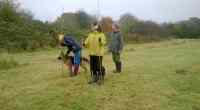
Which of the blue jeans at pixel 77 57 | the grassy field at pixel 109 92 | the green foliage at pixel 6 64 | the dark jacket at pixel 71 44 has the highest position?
the dark jacket at pixel 71 44

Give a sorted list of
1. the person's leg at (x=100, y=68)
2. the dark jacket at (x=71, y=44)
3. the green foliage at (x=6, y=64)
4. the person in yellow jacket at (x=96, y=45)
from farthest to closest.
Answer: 1. the green foliage at (x=6, y=64)
2. the dark jacket at (x=71, y=44)
3. the person's leg at (x=100, y=68)
4. the person in yellow jacket at (x=96, y=45)

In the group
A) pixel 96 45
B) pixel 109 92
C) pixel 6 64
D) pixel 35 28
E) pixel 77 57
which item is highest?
pixel 35 28

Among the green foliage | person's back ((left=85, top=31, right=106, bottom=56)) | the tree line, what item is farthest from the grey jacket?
the green foliage

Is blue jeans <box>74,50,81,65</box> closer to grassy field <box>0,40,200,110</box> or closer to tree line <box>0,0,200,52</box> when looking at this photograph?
grassy field <box>0,40,200,110</box>

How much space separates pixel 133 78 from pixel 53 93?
9.12ft

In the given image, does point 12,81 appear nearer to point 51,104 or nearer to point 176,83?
point 51,104

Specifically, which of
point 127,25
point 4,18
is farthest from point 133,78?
point 127,25

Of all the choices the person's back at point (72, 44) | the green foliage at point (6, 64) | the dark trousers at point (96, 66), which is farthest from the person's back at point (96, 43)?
the green foliage at point (6, 64)

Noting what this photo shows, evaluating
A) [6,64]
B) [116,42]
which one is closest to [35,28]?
[6,64]

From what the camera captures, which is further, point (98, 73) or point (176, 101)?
point (98, 73)

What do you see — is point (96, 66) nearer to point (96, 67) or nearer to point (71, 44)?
point (96, 67)

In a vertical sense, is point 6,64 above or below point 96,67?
below

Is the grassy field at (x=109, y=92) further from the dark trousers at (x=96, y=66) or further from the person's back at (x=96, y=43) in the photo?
the person's back at (x=96, y=43)

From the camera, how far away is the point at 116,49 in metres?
10.4
